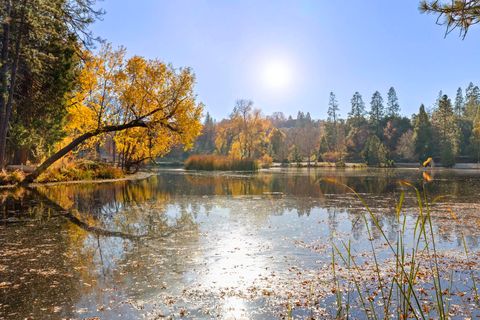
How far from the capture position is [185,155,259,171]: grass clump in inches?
1740

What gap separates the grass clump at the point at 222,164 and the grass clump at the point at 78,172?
1737cm

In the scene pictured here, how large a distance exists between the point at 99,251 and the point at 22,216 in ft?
16.0

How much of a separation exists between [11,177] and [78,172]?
4.54m

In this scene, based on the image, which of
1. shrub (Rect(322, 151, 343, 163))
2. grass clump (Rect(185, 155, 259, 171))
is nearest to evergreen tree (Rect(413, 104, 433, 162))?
shrub (Rect(322, 151, 343, 163))

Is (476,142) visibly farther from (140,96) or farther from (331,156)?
(140,96)

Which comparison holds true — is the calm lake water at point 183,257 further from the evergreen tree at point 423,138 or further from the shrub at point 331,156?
the shrub at point 331,156

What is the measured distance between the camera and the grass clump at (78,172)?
68.8ft

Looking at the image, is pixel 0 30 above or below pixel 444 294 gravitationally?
above

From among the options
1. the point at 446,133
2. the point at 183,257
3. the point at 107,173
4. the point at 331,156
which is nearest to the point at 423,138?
the point at 446,133

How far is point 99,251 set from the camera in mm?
6805

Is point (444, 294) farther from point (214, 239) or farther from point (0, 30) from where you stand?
point (0, 30)

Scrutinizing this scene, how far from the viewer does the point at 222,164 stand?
44.3m

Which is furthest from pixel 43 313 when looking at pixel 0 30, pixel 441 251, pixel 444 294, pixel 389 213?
pixel 0 30

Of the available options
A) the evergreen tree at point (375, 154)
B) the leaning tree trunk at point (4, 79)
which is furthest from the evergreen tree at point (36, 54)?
the evergreen tree at point (375, 154)
